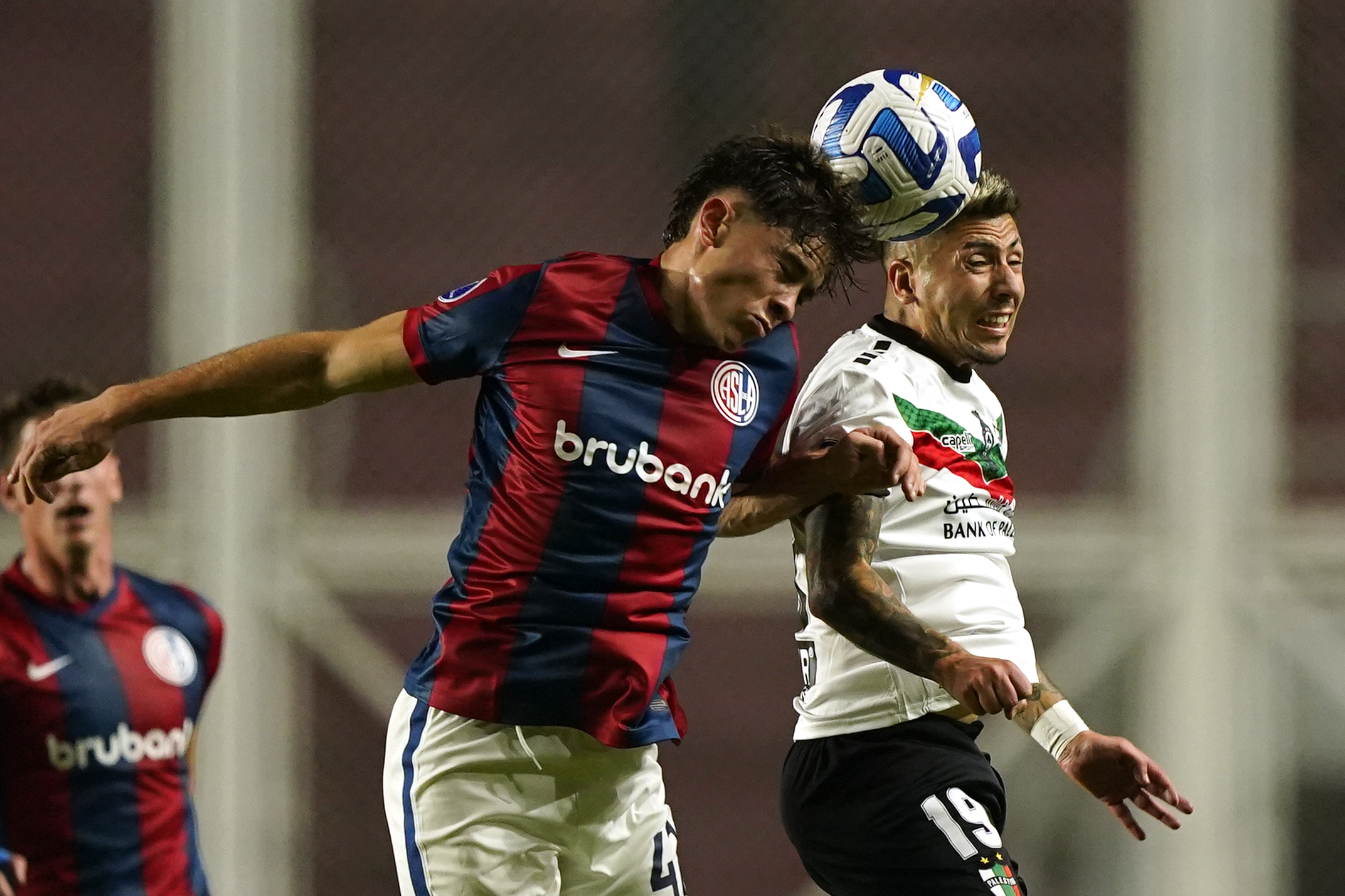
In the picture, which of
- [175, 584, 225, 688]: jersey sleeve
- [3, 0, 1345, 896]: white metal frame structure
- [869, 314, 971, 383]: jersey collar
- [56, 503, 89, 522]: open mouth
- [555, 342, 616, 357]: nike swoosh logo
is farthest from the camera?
[3, 0, 1345, 896]: white metal frame structure

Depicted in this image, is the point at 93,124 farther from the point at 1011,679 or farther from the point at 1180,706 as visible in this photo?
the point at 1011,679

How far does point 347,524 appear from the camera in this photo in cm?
589

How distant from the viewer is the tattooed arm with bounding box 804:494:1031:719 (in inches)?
87.6

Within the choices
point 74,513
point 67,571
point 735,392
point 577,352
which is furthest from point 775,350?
point 67,571

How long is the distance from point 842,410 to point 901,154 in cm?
44

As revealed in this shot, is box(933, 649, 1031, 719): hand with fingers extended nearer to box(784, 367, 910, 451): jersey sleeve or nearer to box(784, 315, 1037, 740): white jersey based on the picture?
box(784, 315, 1037, 740): white jersey

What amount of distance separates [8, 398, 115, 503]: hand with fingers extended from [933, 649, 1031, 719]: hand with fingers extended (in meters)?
1.18

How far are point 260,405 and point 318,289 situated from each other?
3773mm

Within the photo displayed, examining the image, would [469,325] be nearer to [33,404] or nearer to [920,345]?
[920,345]

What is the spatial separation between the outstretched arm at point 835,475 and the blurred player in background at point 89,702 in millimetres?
1828

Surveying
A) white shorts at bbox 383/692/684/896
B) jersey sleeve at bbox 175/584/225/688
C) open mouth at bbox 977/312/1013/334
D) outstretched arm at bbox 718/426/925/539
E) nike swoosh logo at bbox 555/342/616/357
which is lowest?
jersey sleeve at bbox 175/584/225/688

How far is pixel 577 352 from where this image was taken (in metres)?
2.45

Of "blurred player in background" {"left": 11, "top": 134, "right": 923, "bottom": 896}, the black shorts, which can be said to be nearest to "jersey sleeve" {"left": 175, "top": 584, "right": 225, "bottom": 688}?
"blurred player in background" {"left": 11, "top": 134, "right": 923, "bottom": 896}

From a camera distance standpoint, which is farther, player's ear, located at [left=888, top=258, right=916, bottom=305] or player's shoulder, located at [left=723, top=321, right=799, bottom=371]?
player's ear, located at [left=888, top=258, right=916, bottom=305]
